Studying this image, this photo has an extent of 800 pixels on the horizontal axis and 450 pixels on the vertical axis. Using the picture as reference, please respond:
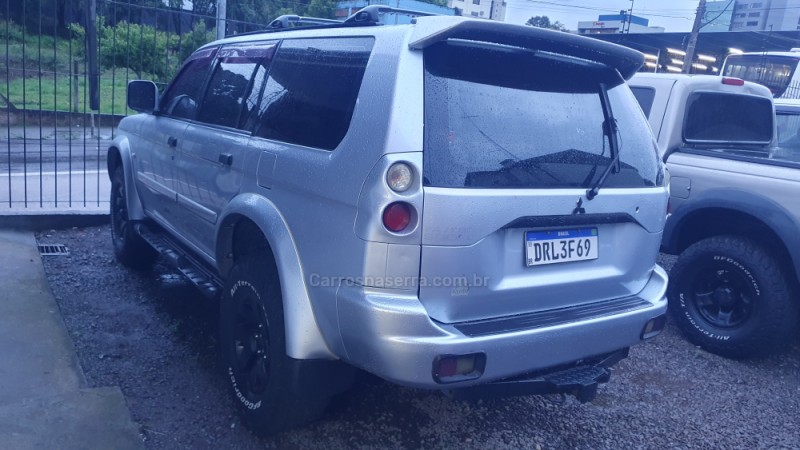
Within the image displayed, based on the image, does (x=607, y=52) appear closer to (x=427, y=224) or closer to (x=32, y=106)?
(x=427, y=224)

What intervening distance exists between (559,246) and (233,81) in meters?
2.16

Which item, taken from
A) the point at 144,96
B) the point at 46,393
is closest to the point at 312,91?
the point at 46,393

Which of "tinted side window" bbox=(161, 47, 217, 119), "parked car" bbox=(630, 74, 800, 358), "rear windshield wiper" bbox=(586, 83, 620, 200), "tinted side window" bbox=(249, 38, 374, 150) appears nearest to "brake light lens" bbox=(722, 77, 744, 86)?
"parked car" bbox=(630, 74, 800, 358)

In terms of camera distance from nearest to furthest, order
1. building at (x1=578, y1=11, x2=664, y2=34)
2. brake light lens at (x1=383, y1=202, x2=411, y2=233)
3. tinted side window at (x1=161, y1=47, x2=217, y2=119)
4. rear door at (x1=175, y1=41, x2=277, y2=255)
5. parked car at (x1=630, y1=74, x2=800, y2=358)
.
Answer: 1. brake light lens at (x1=383, y1=202, x2=411, y2=233)
2. rear door at (x1=175, y1=41, x2=277, y2=255)
3. tinted side window at (x1=161, y1=47, x2=217, y2=119)
4. parked car at (x1=630, y1=74, x2=800, y2=358)
5. building at (x1=578, y1=11, x2=664, y2=34)

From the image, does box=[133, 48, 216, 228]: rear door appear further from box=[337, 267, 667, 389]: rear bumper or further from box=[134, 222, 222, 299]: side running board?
box=[337, 267, 667, 389]: rear bumper

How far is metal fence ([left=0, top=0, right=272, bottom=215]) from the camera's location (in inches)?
272

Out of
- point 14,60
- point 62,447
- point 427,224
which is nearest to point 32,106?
point 14,60

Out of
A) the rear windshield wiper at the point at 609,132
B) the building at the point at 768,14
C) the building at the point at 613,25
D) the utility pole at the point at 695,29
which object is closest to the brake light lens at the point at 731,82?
the rear windshield wiper at the point at 609,132

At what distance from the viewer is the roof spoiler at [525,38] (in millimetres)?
2652

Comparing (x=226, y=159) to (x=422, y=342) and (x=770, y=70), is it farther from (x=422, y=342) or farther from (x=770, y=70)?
(x=770, y=70)

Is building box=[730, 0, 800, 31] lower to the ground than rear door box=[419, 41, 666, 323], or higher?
higher

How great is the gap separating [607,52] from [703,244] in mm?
2377

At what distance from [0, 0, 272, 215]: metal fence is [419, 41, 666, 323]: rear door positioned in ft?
14.3

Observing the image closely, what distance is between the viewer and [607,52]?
319cm
